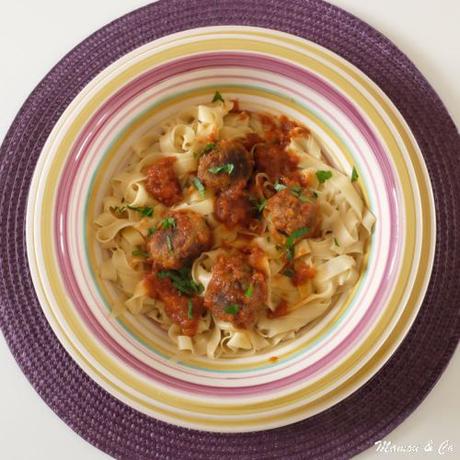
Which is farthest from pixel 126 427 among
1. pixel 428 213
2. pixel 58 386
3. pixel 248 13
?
pixel 248 13

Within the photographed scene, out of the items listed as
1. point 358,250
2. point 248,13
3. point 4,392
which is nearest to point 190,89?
point 248,13

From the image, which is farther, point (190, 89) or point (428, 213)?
point (190, 89)

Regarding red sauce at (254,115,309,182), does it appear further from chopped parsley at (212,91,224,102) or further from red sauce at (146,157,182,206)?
red sauce at (146,157,182,206)

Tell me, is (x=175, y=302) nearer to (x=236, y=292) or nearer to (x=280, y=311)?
(x=236, y=292)

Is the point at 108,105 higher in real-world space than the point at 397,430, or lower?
higher

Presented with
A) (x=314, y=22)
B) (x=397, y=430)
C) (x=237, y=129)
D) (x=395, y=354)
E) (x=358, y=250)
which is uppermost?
(x=314, y=22)

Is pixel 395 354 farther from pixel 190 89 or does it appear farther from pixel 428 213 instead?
pixel 190 89
